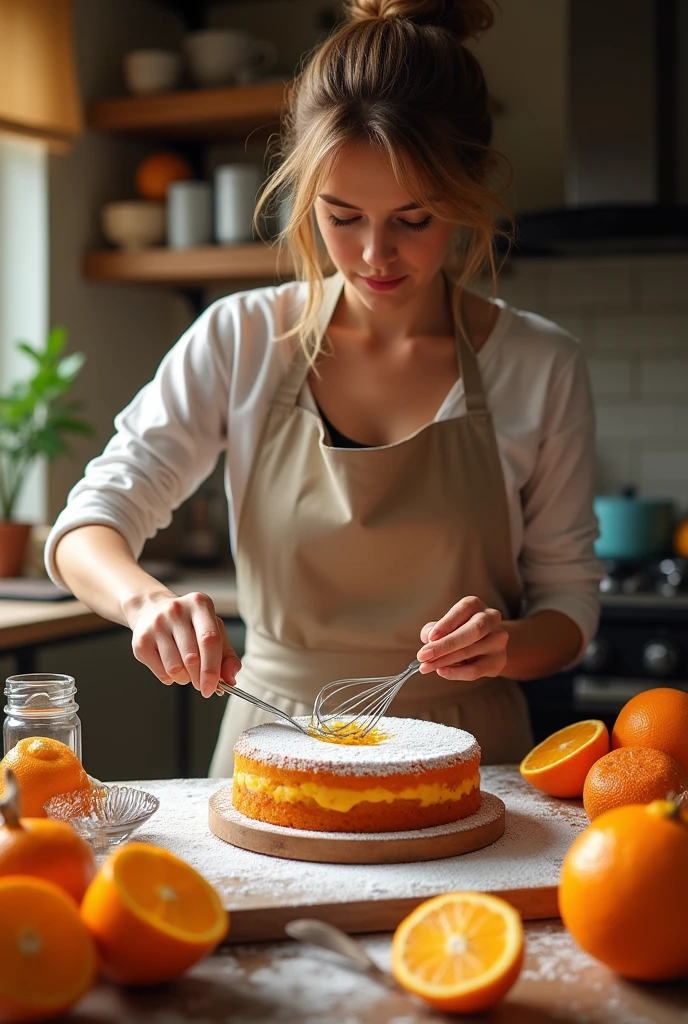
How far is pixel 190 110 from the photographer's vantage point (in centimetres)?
302

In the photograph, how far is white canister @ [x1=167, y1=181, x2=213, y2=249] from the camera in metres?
3.05

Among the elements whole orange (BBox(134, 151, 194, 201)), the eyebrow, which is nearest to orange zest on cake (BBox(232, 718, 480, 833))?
the eyebrow

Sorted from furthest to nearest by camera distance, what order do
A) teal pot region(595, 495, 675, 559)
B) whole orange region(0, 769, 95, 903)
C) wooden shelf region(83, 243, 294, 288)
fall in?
wooden shelf region(83, 243, 294, 288), teal pot region(595, 495, 675, 559), whole orange region(0, 769, 95, 903)

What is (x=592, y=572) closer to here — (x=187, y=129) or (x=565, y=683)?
(x=565, y=683)

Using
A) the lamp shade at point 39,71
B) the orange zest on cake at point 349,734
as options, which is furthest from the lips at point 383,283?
the lamp shade at point 39,71

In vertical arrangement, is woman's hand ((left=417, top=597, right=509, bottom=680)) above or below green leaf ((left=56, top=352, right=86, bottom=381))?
below

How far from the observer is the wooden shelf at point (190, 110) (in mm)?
2932

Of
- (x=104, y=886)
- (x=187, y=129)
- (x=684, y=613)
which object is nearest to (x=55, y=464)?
(x=187, y=129)

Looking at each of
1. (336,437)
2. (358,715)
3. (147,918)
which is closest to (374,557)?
(336,437)

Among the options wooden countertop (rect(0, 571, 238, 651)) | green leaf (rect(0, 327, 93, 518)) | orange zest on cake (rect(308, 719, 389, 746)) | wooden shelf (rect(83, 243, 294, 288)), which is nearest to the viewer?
orange zest on cake (rect(308, 719, 389, 746))

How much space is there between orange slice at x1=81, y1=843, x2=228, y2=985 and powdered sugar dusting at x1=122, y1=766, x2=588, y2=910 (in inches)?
3.5

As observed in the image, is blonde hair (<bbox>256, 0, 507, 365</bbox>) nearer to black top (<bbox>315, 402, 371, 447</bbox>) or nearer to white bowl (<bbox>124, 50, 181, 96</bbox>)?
black top (<bbox>315, 402, 371, 447</bbox>)

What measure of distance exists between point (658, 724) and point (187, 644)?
1.52 ft

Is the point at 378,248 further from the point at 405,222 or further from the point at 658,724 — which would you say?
the point at 658,724
